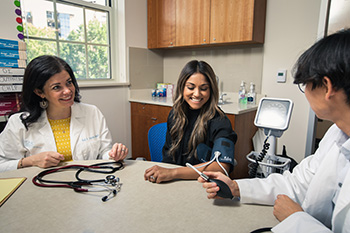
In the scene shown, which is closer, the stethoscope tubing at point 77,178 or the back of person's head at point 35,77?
the stethoscope tubing at point 77,178

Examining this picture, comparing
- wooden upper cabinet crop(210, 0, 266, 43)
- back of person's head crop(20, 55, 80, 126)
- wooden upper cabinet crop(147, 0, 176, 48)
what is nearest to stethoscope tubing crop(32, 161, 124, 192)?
back of person's head crop(20, 55, 80, 126)

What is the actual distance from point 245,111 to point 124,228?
191 centimetres

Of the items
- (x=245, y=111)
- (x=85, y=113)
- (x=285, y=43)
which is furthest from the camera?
(x=285, y=43)

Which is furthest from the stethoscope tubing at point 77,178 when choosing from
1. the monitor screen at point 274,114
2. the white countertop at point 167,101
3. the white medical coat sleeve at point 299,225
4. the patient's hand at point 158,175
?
the white countertop at point 167,101

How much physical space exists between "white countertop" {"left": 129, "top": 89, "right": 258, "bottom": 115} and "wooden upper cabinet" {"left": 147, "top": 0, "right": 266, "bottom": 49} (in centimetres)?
68

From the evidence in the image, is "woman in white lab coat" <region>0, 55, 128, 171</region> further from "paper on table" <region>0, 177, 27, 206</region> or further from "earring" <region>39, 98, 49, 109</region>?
"paper on table" <region>0, 177, 27, 206</region>

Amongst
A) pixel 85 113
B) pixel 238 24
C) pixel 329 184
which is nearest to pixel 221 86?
pixel 238 24

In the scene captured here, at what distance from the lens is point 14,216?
2.61ft

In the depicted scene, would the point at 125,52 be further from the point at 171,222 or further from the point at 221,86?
the point at 171,222

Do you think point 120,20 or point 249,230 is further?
point 120,20

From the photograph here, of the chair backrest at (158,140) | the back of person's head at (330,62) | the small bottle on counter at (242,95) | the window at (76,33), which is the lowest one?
the chair backrest at (158,140)

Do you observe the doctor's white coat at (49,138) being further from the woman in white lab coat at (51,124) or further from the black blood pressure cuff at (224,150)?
the black blood pressure cuff at (224,150)

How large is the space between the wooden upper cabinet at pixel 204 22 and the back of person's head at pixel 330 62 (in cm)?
191

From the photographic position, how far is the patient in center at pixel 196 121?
1.45 meters
